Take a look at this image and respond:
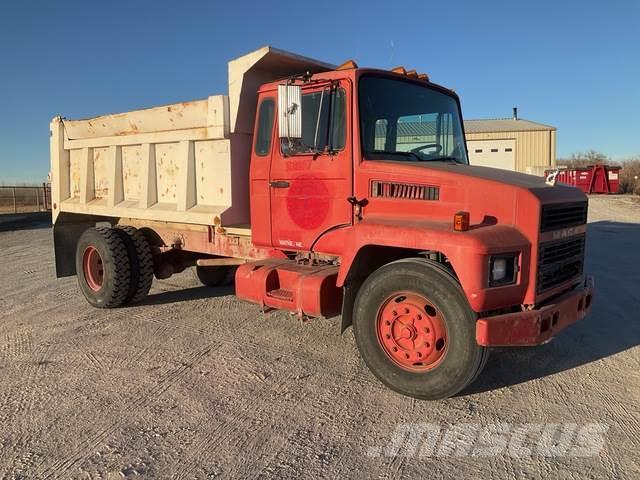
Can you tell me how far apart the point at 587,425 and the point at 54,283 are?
8449mm

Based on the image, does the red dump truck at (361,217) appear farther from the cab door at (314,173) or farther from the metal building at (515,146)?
the metal building at (515,146)

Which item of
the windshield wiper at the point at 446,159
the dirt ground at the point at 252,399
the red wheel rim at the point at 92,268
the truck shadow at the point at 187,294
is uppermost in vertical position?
the windshield wiper at the point at 446,159

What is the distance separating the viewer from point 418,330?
4.02 metres

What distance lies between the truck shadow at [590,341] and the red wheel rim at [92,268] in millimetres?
5381

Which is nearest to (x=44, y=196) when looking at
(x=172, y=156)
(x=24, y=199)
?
(x=24, y=199)

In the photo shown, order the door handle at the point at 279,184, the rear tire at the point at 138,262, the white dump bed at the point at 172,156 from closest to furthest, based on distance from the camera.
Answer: the door handle at the point at 279,184, the white dump bed at the point at 172,156, the rear tire at the point at 138,262

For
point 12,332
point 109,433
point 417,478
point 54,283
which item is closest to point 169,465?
point 109,433

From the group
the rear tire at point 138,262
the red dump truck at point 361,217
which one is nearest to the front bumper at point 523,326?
the red dump truck at point 361,217

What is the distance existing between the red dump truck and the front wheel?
0.01 meters

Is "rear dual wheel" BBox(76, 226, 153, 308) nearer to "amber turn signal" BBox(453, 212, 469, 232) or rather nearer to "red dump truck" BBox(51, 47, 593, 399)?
"red dump truck" BBox(51, 47, 593, 399)

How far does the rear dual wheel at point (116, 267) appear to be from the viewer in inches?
267

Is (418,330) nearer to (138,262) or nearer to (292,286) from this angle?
(292,286)

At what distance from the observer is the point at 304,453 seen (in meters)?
3.30

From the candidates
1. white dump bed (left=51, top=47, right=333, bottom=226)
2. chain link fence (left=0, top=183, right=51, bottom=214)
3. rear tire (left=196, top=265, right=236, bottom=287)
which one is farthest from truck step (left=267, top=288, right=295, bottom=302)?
chain link fence (left=0, top=183, right=51, bottom=214)
